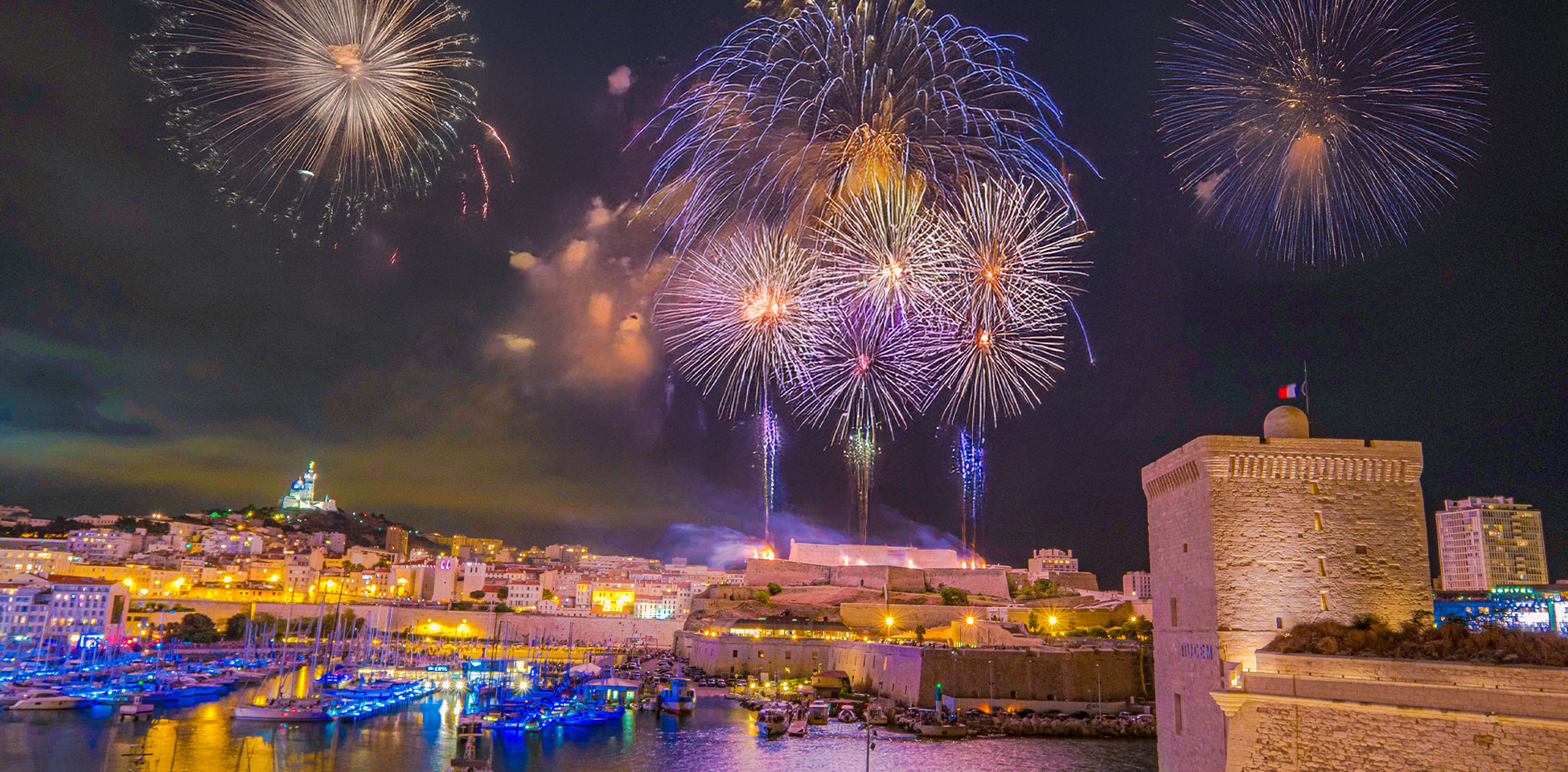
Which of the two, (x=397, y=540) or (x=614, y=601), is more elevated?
(x=397, y=540)

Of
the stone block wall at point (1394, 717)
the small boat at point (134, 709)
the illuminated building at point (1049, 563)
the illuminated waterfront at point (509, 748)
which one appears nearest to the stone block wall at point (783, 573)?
the illuminated building at point (1049, 563)

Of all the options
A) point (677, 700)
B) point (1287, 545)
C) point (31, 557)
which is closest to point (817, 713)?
point (677, 700)

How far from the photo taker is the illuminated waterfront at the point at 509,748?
2667 centimetres

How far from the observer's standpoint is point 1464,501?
7331 cm

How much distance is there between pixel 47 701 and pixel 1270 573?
43.3 meters

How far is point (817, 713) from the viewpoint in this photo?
35.3 meters

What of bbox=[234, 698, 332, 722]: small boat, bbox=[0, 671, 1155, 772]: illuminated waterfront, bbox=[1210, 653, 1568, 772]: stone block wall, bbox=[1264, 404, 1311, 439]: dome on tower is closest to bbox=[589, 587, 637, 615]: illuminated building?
bbox=[0, 671, 1155, 772]: illuminated waterfront

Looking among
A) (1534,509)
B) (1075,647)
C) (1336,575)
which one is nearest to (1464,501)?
(1534,509)

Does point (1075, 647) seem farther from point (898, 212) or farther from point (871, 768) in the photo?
point (898, 212)

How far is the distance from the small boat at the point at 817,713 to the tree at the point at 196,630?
181 ft

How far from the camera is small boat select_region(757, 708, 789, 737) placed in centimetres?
Answer: 3231

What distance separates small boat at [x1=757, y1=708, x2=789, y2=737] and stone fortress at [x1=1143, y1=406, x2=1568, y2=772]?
18598 mm

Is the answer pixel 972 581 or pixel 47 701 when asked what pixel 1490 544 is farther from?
pixel 47 701

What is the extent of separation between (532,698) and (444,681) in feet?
48.9
